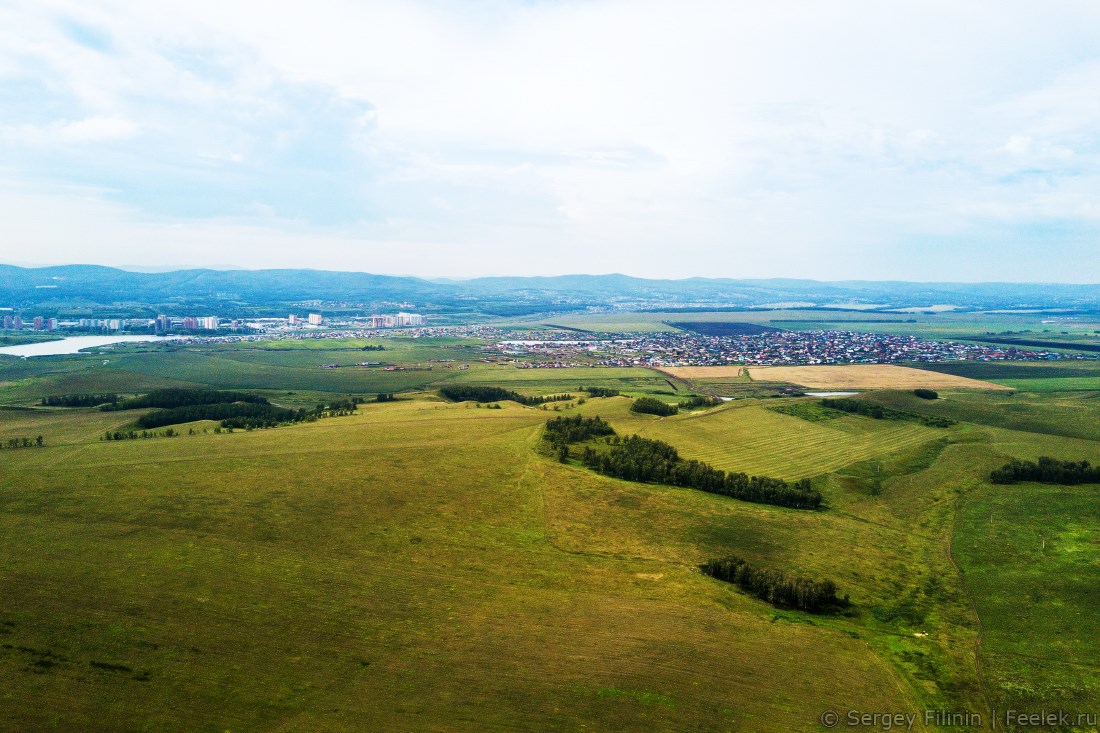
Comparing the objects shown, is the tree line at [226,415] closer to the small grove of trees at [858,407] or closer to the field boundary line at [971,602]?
the field boundary line at [971,602]

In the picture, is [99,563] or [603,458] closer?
[99,563]

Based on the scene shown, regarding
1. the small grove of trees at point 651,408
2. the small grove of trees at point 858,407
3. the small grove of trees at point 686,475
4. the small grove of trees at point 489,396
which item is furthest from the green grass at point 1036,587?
the small grove of trees at point 489,396

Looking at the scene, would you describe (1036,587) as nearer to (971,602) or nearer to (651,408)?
(971,602)

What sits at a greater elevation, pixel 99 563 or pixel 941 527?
pixel 99 563

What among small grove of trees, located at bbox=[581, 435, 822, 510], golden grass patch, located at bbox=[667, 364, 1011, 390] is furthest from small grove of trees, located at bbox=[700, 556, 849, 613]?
golden grass patch, located at bbox=[667, 364, 1011, 390]

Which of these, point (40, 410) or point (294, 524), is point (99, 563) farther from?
point (40, 410)

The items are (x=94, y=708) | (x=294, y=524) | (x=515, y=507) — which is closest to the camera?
(x=94, y=708)

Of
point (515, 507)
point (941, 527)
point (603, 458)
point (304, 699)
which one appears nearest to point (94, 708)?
point (304, 699)
